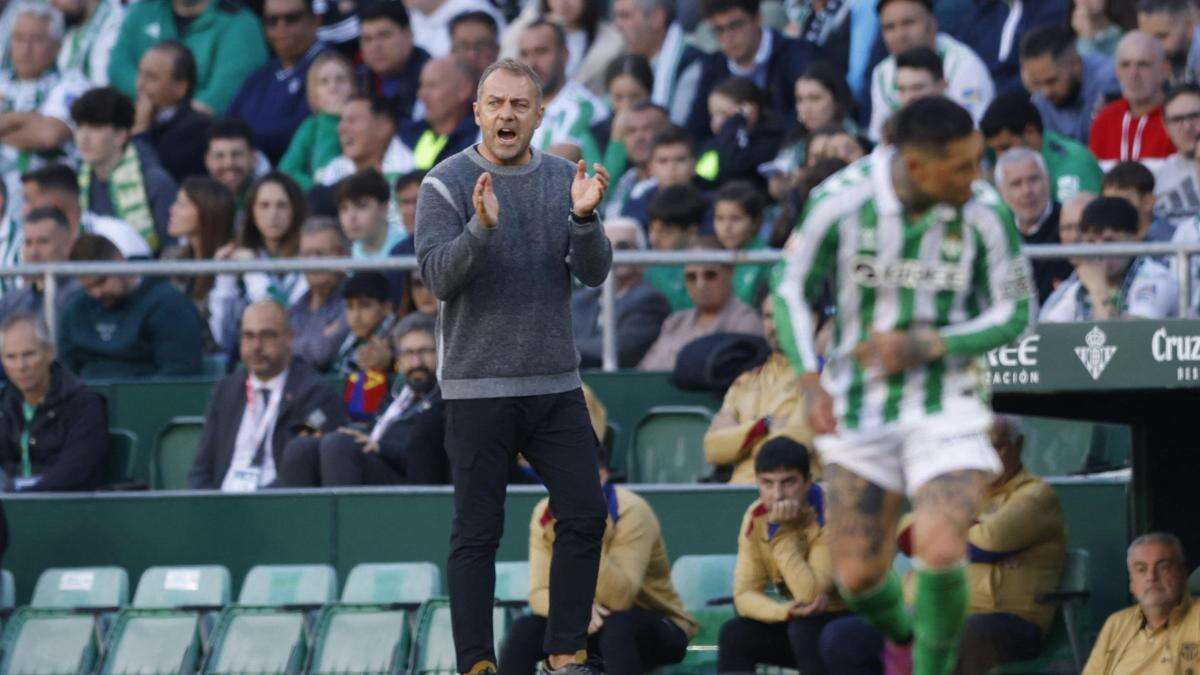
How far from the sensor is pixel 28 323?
40.3ft

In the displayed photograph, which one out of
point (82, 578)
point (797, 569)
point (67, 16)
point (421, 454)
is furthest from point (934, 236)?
point (67, 16)

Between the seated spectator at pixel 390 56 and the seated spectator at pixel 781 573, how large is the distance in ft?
20.3

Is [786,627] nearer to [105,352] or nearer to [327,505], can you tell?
[327,505]

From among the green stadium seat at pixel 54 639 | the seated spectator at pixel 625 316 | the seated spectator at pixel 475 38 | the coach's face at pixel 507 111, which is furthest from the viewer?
the seated spectator at pixel 475 38

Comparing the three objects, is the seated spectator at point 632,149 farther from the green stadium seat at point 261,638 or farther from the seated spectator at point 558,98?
the green stadium seat at point 261,638

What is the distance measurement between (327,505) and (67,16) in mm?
6972

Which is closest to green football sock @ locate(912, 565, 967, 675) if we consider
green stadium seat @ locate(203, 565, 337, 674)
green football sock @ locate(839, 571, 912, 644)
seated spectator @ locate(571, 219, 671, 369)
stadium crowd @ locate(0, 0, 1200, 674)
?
green football sock @ locate(839, 571, 912, 644)

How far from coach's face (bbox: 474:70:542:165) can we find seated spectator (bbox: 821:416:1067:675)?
3111 millimetres

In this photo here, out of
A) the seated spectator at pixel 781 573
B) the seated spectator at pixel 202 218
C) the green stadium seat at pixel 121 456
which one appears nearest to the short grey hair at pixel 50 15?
the seated spectator at pixel 202 218

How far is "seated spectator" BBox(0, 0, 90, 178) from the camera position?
610 inches

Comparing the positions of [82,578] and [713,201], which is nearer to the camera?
[82,578]

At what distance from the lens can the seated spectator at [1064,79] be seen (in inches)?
517

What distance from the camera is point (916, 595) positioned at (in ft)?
23.2

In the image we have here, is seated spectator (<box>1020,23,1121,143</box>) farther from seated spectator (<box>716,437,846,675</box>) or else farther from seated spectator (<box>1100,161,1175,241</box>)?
seated spectator (<box>716,437,846,675</box>)
